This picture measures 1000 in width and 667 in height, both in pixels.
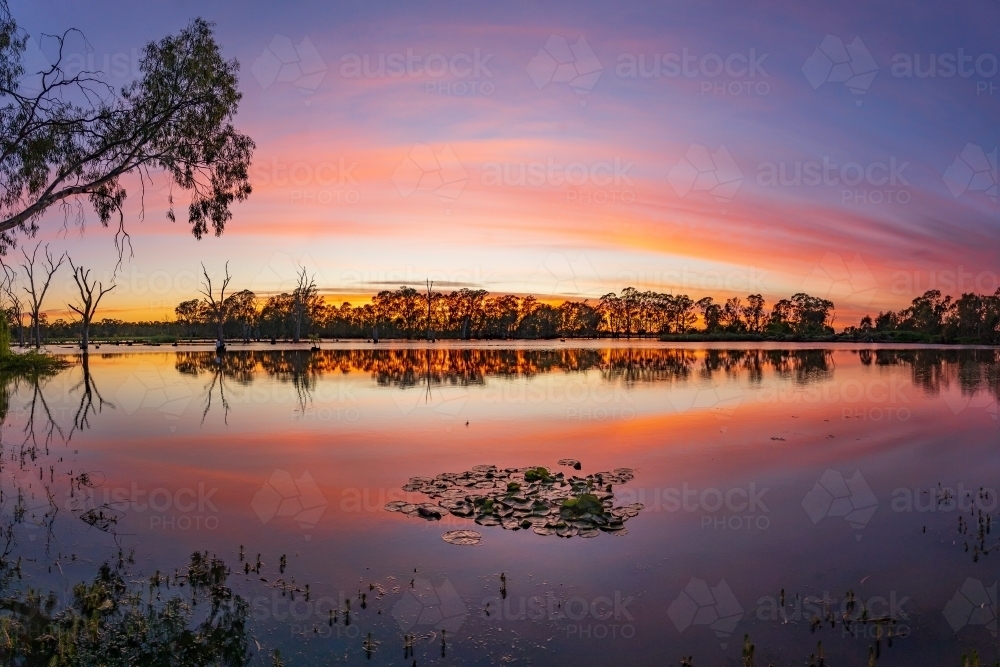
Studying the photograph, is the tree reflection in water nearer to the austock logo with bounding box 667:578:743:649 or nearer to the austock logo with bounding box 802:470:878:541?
the austock logo with bounding box 667:578:743:649

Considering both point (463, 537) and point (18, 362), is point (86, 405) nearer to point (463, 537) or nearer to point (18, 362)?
point (463, 537)

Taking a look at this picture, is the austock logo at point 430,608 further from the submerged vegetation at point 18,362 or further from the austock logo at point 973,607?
the submerged vegetation at point 18,362

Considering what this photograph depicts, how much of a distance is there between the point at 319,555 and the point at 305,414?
12.0m

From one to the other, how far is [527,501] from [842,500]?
5164 millimetres

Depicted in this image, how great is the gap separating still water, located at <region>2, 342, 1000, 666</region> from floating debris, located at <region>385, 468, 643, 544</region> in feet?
0.17

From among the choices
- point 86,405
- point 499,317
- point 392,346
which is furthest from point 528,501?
point 499,317

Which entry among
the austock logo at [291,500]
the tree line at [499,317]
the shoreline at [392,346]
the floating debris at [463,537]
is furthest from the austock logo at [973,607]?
the tree line at [499,317]

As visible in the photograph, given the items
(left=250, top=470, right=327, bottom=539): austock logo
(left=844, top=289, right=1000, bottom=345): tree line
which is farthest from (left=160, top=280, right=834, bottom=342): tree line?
(left=250, top=470, right=327, bottom=539): austock logo

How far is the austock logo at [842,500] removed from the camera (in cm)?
905

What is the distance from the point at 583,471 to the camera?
37.5ft

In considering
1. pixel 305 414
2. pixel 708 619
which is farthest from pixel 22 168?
pixel 708 619

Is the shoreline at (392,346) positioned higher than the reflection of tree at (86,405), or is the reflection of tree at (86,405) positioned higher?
the shoreline at (392,346)

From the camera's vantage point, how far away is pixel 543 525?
8320mm

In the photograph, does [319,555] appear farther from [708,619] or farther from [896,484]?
[896,484]
